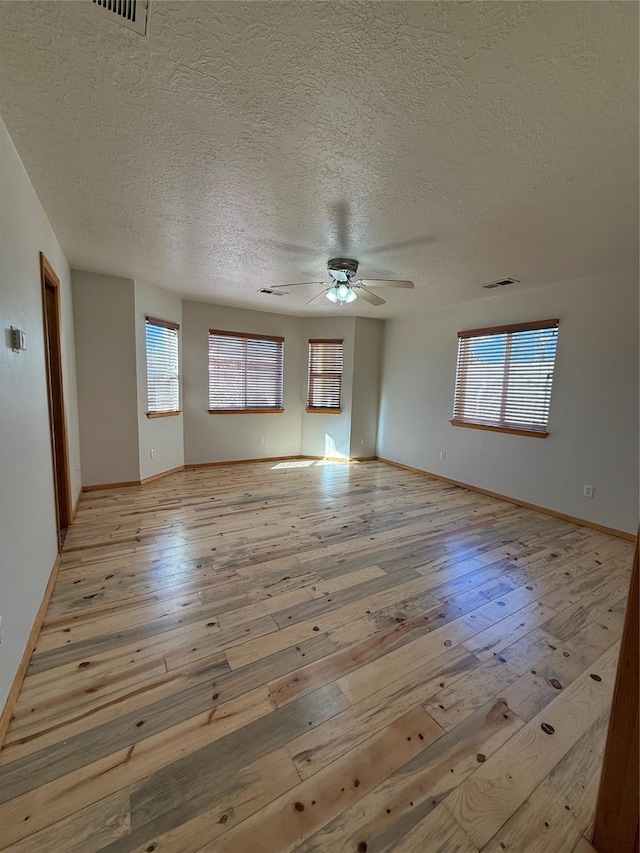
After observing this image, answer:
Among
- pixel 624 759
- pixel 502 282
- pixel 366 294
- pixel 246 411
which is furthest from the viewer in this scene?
pixel 246 411

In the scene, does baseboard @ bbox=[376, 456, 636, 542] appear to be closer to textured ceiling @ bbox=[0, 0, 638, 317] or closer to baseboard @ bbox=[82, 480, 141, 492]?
textured ceiling @ bbox=[0, 0, 638, 317]

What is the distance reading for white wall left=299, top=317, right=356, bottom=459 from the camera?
19.0ft

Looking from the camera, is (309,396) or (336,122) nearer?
(336,122)

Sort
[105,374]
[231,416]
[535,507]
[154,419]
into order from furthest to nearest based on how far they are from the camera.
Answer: [231,416] → [154,419] → [105,374] → [535,507]

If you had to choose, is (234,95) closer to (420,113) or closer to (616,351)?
(420,113)

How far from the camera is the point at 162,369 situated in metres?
4.61

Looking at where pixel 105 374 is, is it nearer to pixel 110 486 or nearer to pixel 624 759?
pixel 110 486

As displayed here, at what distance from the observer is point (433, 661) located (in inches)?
67.9

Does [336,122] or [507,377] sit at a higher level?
[336,122]

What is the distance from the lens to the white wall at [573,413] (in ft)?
10.4

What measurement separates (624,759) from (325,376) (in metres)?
5.41

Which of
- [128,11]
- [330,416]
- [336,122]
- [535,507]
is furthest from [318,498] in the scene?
[128,11]

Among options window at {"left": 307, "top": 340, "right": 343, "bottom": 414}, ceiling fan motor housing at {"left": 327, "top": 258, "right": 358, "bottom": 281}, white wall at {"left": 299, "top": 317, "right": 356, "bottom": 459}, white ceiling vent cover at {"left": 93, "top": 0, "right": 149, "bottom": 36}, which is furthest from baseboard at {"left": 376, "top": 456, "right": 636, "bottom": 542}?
white ceiling vent cover at {"left": 93, "top": 0, "right": 149, "bottom": 36}

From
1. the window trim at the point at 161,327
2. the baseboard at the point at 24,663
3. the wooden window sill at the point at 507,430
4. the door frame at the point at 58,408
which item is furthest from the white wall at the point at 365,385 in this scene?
the baseboard at the point at 24,663
